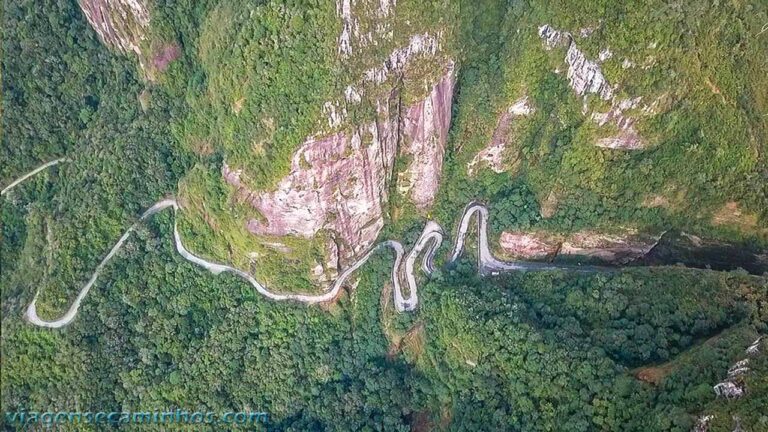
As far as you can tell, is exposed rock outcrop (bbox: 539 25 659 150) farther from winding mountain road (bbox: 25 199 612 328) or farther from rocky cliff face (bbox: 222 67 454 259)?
winding mountain road (bbox: 25 199 612 328)

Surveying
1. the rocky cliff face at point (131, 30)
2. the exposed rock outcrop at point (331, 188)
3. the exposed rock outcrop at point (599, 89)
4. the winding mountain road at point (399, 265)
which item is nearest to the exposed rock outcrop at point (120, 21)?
the rocky cliff face at point (131, 30)

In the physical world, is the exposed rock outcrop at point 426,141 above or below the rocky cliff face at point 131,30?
below

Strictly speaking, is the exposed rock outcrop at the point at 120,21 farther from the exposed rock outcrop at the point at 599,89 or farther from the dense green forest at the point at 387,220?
the exposed rock outcrop at the point at 599,89

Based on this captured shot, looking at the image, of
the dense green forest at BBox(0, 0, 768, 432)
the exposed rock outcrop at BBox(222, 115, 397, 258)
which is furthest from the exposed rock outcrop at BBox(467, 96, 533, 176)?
the exposed rock outcrop at BBox(222, 115, 397, 258)

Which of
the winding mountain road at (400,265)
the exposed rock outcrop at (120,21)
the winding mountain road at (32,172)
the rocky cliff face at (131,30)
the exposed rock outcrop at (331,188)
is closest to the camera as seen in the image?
the exposed rock outcrop at (331,188)

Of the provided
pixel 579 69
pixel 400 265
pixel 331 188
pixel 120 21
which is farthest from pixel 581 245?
pixel 120 21

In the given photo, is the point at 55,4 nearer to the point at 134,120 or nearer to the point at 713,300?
the point at 134,120

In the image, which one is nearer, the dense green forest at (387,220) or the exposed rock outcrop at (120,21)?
the dense green forest at (387,220)

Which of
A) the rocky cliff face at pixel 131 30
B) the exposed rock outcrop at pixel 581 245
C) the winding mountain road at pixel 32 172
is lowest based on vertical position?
the exposed rock outcrop at pixel 581 245
